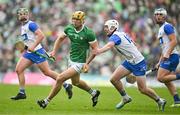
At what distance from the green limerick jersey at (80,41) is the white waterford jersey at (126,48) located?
610 mm

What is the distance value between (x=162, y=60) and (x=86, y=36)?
2.10 m

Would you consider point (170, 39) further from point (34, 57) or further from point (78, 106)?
point (34, 57)

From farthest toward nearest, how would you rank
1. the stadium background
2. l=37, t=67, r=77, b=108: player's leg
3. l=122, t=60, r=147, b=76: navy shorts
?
the stadium background < l=122, t=60, r=147, b=76: navy shorts < l=37, t=67, r=77, b=108: player's leg

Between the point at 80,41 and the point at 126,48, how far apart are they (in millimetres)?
1147

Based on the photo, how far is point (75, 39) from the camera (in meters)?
16.8

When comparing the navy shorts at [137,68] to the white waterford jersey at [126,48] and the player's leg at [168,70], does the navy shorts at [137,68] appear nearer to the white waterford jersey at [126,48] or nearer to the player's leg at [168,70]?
the white waterford jersey at [126,48]

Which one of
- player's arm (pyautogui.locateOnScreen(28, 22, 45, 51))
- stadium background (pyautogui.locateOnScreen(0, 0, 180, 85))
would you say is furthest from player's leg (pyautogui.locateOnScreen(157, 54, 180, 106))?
stadium background (pyautogui.locateOnScreen(0, 0, 180, 85))

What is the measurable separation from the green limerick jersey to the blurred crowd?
12.5 metres

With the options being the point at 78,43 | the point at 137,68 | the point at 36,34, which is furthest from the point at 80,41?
the point at 36,34

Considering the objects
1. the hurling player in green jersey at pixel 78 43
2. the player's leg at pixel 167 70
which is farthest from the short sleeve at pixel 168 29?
the hurling player in green jersey at pixel 78 43

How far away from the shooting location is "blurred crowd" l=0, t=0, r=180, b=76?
97.8ft

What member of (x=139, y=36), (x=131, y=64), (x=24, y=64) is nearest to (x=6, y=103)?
(x=24, y=64)

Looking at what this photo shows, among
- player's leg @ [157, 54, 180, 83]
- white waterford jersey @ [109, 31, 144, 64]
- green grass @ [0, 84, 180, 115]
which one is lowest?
green grass @ [0, 84, 180, 115]

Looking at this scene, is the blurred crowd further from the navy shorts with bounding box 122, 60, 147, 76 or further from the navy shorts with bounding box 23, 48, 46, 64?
the navy shorts with bounding box 122, 60, 147, 76
